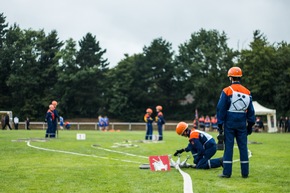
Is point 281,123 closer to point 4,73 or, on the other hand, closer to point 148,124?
point 148,124

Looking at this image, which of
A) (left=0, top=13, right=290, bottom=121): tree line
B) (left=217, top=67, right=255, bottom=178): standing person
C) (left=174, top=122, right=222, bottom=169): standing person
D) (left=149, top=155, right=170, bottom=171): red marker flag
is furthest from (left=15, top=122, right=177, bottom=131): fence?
(left=217, top=67, right=255, bottom=178): standing person

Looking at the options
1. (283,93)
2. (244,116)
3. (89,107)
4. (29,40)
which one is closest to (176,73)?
(89,107)

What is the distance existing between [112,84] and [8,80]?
17817 mm

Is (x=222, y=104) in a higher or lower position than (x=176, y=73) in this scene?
lower

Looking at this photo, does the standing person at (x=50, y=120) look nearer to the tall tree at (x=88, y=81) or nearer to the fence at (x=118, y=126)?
the fence at (x=118, y=126)

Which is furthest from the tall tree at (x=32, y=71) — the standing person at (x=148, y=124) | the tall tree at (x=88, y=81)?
the standing person at (x=148, y=124)

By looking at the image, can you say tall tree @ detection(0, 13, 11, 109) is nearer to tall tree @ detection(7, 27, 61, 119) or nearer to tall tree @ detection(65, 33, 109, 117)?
tall tree @ detection(7, 27, 61, 119)

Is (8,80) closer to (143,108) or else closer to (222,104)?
(143,108)

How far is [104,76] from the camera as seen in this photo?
79.8m

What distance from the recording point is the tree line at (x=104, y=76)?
75.9 m

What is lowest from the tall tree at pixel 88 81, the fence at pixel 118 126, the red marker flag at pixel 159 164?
the red marker flag at pixel 159 164

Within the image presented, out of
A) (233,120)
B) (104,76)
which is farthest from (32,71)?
(233,120)

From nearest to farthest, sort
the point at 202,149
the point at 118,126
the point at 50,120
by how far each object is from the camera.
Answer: the point at 202,149
the point at 50,120
the point at 118,126

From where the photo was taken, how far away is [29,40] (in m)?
79.4
